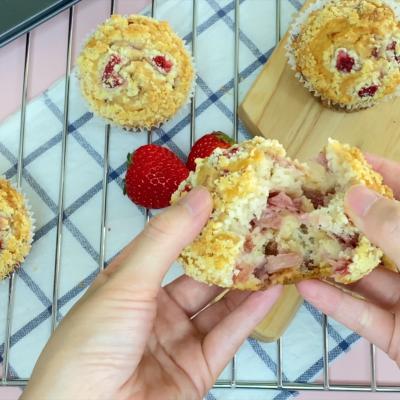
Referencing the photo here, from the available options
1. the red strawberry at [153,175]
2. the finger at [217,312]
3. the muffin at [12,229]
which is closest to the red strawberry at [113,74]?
the red strawberry at [153,175]

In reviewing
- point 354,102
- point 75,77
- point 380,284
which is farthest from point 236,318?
point 75,77

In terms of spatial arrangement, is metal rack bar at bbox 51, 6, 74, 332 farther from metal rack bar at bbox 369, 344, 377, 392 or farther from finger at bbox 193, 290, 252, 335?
metal rack bar at bbox 369, 344, 377, 392

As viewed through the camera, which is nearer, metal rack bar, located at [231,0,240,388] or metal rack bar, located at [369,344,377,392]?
metal rack bar, located at [369,344,377,392]

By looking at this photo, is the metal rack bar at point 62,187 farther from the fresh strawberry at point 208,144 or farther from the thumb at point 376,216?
the thumb at point 376,216

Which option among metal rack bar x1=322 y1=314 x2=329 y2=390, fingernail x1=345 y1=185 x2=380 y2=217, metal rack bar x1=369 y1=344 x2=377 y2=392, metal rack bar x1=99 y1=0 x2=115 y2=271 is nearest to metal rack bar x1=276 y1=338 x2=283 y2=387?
metal rack bar x1=322 y1=314 x2=329 y2=390

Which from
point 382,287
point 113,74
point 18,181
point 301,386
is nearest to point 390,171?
point 382,287

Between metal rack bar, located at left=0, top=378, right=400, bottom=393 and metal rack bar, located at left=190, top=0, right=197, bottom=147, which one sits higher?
metal rack bar, located at left=190, top=0, right=197, bottom=147
